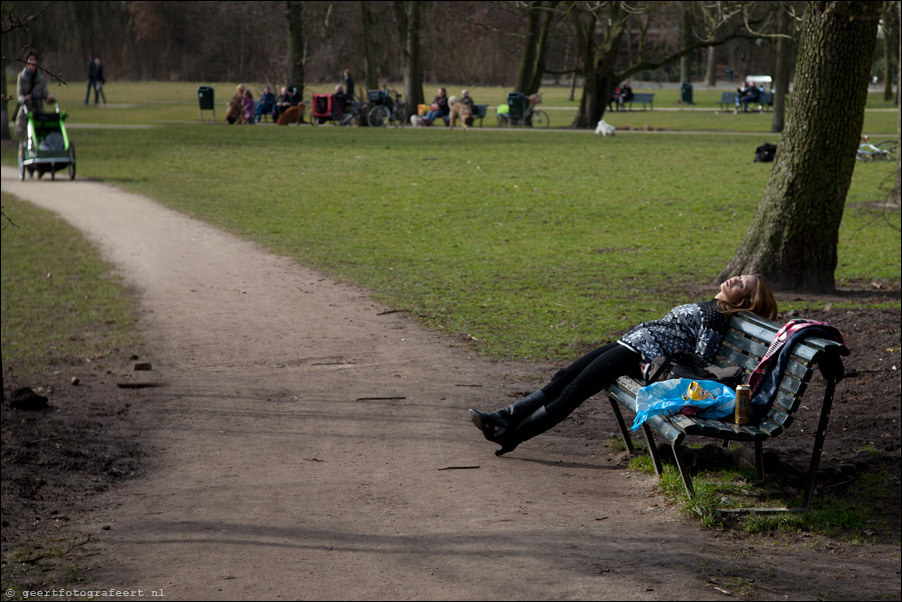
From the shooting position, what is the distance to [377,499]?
17.5 ft

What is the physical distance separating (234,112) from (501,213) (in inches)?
871

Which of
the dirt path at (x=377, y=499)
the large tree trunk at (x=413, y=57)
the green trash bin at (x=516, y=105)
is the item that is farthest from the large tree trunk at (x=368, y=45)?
the dirt path at (x=377, y=499)

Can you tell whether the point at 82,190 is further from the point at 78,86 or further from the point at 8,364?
the point at 78,86

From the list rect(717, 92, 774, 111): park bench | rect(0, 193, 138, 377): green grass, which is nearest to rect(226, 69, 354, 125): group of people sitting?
rect(717, 92, 774, 111): park bench

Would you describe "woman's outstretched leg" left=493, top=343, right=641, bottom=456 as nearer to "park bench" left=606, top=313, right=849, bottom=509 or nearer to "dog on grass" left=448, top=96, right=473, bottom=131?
"park bench" left=606, top=313, right=849, bottom=509

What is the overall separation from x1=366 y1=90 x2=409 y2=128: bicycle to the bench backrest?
31.4m

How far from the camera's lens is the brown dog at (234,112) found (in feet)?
120

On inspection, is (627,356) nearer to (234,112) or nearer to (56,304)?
(56,304)

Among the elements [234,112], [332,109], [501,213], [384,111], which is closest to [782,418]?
[501,213]

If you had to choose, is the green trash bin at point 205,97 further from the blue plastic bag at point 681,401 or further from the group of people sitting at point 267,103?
the blue plastic bag at point 681,401

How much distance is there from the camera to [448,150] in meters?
26.3

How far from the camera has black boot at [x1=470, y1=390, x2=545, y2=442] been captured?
236 inches

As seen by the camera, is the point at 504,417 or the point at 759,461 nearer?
the point at 759,461

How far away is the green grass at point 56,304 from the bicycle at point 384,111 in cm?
2173
